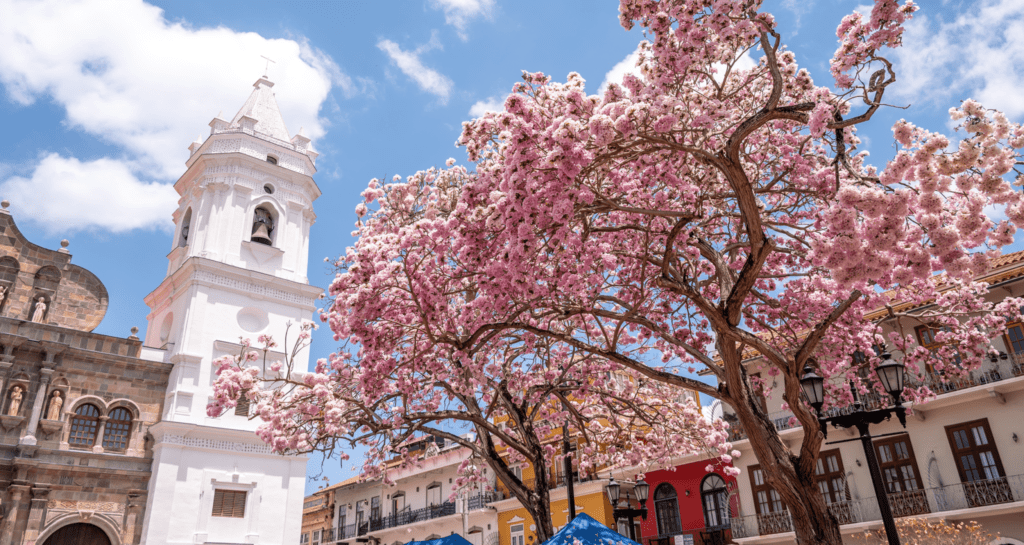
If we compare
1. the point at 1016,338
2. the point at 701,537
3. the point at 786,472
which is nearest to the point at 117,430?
the point at 701,537

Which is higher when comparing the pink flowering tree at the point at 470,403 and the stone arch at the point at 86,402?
the stone arch at the point at 86,402

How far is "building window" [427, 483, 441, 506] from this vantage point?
3419 cm

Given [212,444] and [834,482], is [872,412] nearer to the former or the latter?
[834,482]

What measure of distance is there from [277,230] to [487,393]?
805 inches

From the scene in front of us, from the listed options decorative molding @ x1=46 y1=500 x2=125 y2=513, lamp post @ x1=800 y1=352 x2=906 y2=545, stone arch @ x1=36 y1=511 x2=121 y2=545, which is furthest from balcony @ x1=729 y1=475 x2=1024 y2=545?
decorative molding @ x1=46 y1=500 x2=125 y2=513

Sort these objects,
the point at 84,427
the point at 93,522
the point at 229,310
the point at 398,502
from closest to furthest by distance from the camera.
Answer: the point at 93,522, the point at 84,427, the point at 229,310, the point at 398,502

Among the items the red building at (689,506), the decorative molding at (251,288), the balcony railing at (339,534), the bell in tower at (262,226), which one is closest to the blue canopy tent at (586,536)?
the red building at (689,506)

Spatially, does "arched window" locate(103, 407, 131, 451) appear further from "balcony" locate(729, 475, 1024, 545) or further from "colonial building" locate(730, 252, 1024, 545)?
"colonial building" locate(730, 252, 1024, 545)

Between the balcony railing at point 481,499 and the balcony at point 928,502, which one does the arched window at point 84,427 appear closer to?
the balcony railing at point 481,499

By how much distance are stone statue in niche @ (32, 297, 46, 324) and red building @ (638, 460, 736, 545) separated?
2438 cm

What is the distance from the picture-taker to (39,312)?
24688 mm

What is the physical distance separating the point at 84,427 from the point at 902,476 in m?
28.0

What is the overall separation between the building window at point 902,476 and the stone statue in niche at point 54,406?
27831mm

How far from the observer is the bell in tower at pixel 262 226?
28531mm
